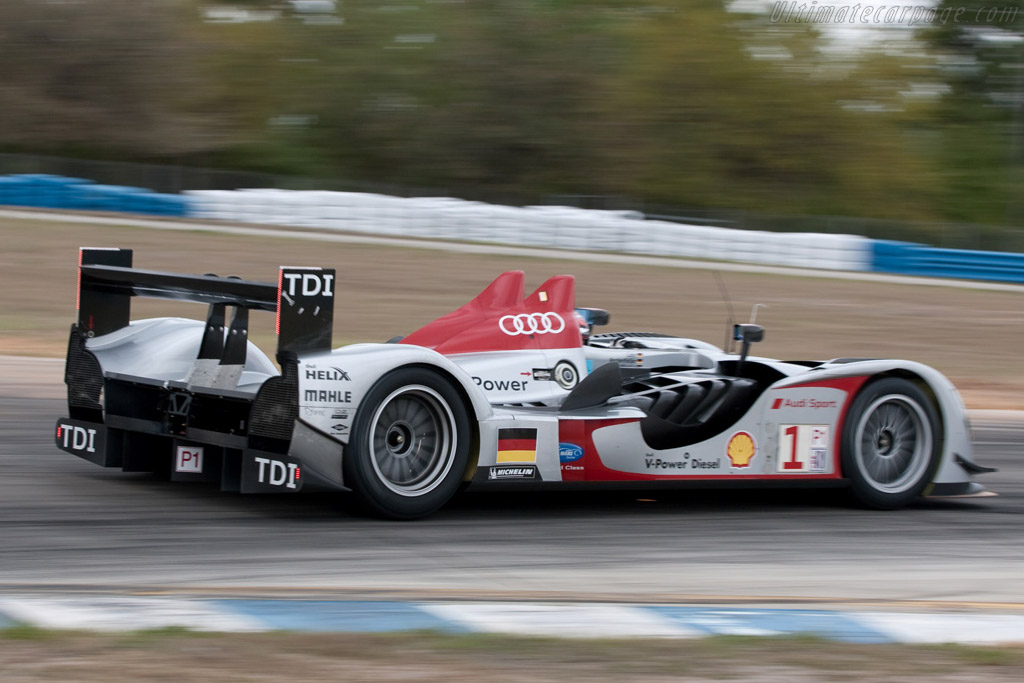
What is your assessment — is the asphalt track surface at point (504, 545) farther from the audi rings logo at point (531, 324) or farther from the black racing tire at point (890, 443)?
the audi rings logo at point (531, 324)

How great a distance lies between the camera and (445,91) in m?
37.8

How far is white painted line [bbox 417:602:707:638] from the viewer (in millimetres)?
4352

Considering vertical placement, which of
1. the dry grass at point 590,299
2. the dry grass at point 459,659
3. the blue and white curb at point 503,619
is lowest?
the blue and white curb at point 503,619

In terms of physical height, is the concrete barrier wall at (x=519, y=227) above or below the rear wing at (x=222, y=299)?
above

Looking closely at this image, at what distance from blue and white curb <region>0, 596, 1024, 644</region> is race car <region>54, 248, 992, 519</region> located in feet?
4.05

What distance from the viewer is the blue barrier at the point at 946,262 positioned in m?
27.3

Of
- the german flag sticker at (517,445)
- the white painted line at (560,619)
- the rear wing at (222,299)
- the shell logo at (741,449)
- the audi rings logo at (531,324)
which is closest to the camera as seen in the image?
the white painted line at (560,619)

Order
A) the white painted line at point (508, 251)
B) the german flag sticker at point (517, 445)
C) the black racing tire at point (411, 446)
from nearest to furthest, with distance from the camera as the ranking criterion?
the black racing tire at point (411, 446) < the german flag sticker at point (517, 445) < the white painted line at point (508, 251)

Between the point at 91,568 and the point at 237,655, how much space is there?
1379 mm

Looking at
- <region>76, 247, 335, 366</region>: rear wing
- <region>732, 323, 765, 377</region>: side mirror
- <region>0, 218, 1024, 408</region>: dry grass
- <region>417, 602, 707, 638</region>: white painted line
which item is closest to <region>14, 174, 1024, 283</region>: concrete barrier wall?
<region>0, 218, 1024, 408</region>: dry grass

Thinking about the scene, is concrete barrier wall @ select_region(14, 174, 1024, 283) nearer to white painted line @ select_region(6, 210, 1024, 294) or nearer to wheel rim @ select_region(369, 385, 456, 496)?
white painted line @ select_region(6, 210, 1024, 294)

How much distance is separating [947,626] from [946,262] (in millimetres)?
24219

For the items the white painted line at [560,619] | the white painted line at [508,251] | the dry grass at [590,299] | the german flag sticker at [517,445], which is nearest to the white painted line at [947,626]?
the white painted line at [560,619]

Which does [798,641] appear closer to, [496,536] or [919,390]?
[496,536]
